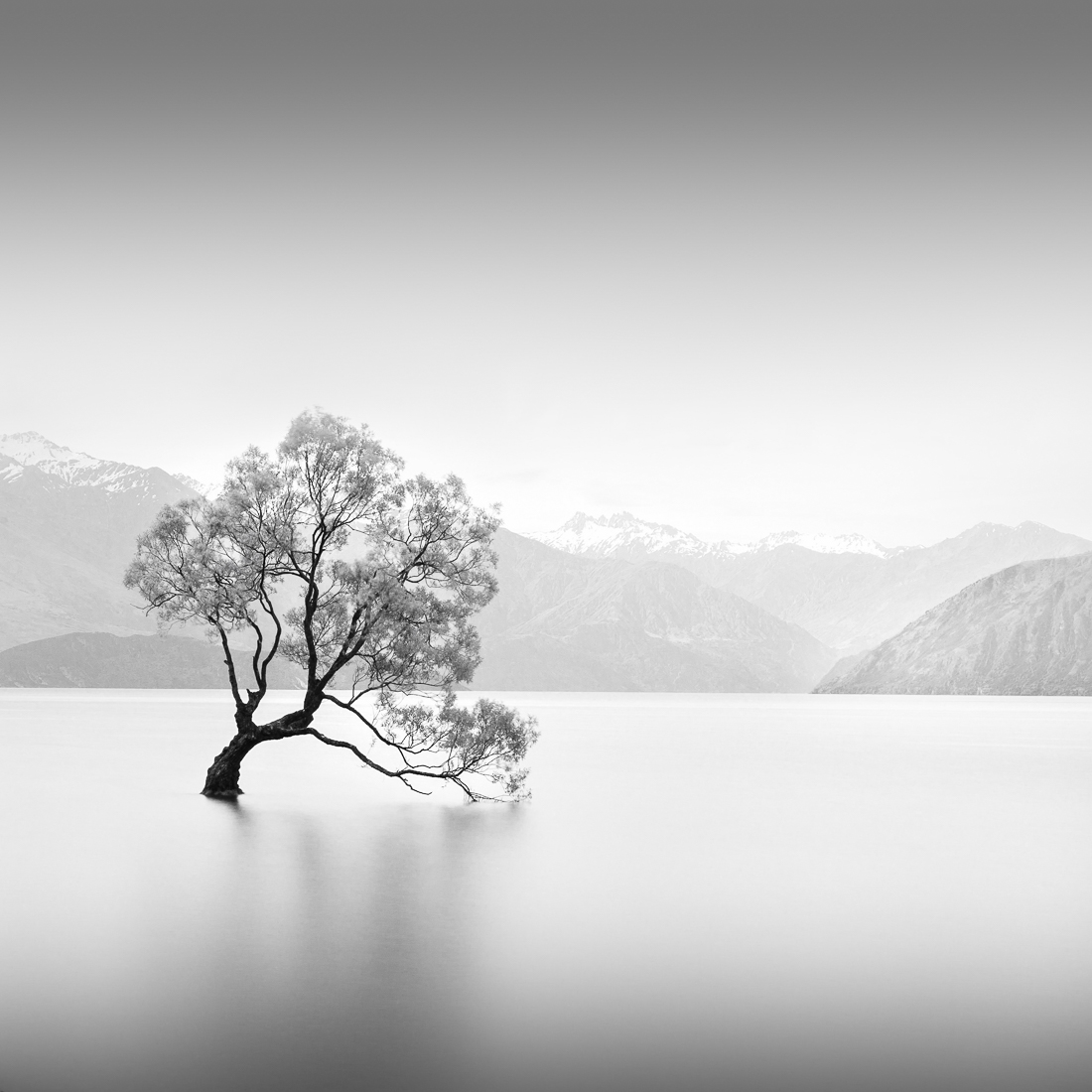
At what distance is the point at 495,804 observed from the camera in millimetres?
43406

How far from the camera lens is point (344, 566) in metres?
36.6

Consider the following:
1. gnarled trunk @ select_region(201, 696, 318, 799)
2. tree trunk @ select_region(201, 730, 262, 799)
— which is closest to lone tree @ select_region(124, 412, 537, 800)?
gnarled trunk @ select_region(201, 696, 318, 799)

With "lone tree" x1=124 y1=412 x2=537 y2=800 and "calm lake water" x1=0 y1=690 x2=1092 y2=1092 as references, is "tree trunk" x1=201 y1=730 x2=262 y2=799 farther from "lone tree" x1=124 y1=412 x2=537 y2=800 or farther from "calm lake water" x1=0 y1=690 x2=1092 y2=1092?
"lone tree" x1=124 y1=412 x2=537 y2=800

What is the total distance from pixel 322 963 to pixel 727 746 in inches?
3090

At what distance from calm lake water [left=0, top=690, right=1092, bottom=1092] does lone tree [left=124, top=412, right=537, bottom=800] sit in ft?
15.4

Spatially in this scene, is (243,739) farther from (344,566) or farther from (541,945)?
(541,945)

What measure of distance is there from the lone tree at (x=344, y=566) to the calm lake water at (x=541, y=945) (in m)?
4.68

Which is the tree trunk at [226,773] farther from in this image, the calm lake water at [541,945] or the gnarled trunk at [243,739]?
the calm lake water at [541,945]

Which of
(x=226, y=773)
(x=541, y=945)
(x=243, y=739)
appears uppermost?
(x=243, y=739)

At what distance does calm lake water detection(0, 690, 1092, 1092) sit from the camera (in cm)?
1332

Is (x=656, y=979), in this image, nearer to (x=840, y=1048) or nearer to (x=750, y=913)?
(x=840, y=1048)

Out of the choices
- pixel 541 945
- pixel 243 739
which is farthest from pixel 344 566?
pixel 541 945

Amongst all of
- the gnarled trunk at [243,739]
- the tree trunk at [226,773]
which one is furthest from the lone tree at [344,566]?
the tree trunk at [226,773]

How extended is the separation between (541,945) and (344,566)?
19.5 metres
